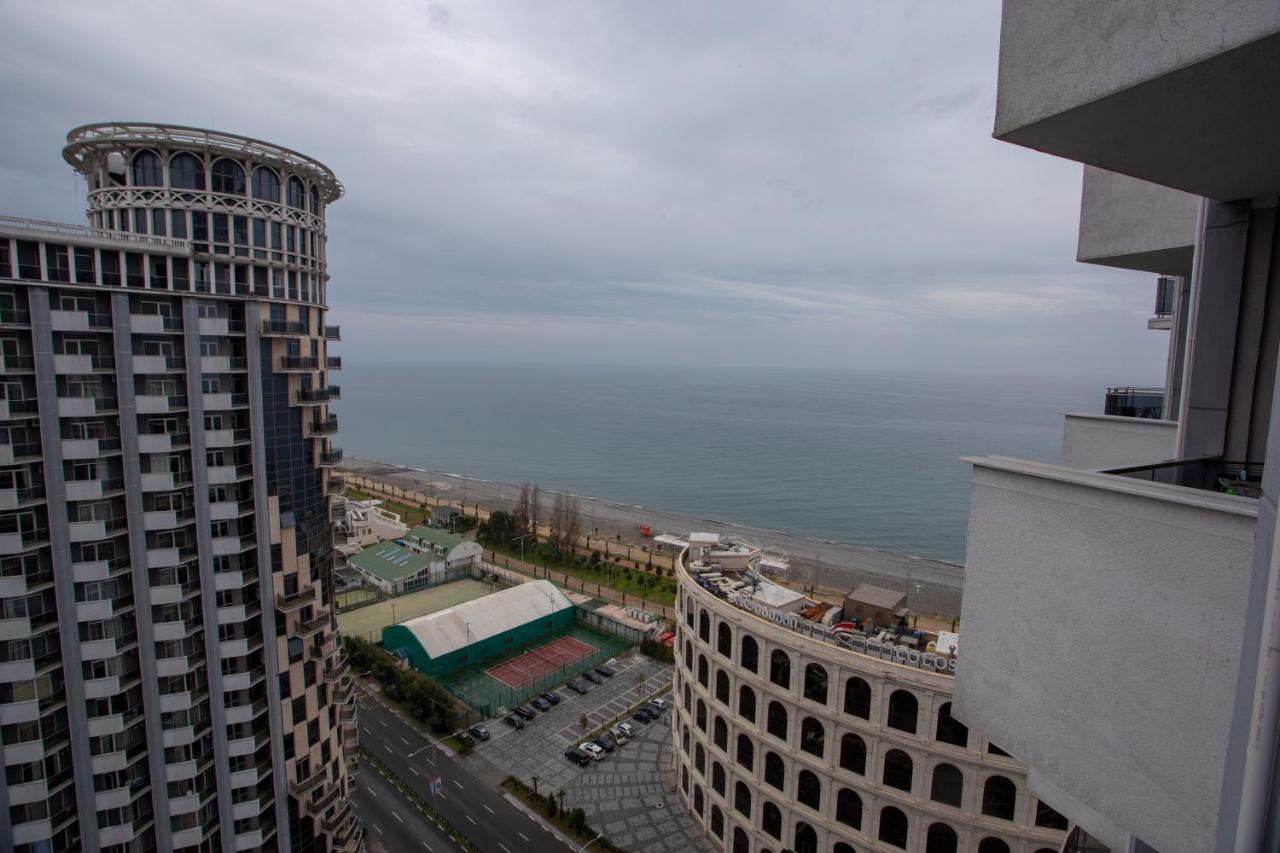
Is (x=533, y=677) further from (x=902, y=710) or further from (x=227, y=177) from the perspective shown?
(x=227, y=177)

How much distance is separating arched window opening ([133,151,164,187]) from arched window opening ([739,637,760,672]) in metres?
27.4

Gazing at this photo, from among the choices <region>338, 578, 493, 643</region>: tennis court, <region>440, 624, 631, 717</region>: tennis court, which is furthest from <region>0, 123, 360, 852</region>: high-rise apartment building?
<region>338, 578, 493, 643</region>: tennis court

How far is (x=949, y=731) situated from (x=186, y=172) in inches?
1279

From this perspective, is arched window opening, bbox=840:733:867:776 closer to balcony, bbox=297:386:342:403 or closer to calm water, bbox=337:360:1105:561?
balcony, bbox=297:386:342:403

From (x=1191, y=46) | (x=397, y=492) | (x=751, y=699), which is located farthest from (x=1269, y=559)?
(x=397, y=492)

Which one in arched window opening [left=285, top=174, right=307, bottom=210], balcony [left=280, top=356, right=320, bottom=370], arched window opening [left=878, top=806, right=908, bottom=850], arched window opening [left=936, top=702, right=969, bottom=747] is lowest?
arched window opening [left=878, top=806, right=908, bottom=850]

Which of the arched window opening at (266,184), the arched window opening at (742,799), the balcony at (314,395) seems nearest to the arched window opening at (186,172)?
the arched window opening at (266,184)

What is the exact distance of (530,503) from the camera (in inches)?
3383

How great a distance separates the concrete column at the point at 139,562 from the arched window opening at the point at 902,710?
25261mm

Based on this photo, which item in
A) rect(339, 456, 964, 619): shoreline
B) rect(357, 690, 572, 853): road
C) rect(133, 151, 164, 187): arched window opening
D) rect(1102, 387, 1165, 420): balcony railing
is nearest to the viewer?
rect(1102, 387, 1165, 420): balcony railing

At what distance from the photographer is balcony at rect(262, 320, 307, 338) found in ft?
75.1

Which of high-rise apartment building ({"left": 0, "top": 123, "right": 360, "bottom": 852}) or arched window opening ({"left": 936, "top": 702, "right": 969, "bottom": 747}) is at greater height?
high-rise apartment building ({"left": 0, "top": 123, "right": 360, "bottom": 852})

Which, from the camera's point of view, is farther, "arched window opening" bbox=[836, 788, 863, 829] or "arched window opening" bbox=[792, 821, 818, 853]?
"arched window opening" bbox=[792, 821, 818, 853]

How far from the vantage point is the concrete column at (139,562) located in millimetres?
19969
